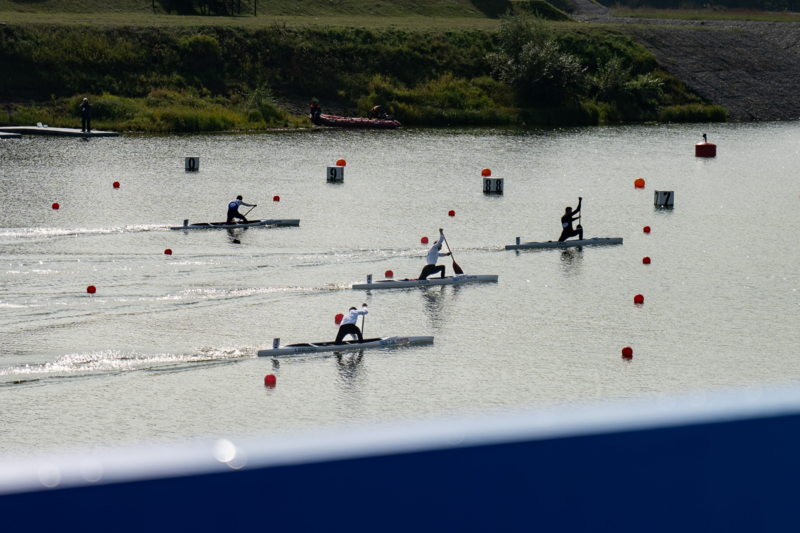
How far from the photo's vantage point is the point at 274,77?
72000 mm

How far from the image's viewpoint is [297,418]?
1329 centimetres

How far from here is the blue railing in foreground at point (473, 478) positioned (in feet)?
6.78

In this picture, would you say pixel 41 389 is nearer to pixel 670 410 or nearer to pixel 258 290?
pixel 258 290

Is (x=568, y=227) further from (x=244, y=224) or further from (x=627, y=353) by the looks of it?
(x=627, y=353)

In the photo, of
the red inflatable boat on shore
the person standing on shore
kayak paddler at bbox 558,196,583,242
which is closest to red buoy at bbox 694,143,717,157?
the red inflatable boat on shore

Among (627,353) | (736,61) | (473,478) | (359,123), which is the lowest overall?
(627,353)

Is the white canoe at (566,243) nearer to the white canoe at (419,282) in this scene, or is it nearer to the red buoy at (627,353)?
the white canoe at (419,282)

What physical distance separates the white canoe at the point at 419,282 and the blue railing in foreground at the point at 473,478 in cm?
1943

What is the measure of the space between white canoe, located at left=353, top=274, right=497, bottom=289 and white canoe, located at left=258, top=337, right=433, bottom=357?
4.58m

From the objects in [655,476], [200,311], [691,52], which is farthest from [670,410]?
[691,52]

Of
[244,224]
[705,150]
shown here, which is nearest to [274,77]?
[705,150]

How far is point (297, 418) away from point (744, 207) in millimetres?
26544

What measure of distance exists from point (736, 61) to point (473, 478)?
94.2 metres

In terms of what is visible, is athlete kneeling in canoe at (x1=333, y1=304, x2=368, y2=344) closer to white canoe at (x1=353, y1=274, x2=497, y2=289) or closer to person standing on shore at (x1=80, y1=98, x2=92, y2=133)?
white canoe at (x1=353, y1=274, x2=497, y2=289)
